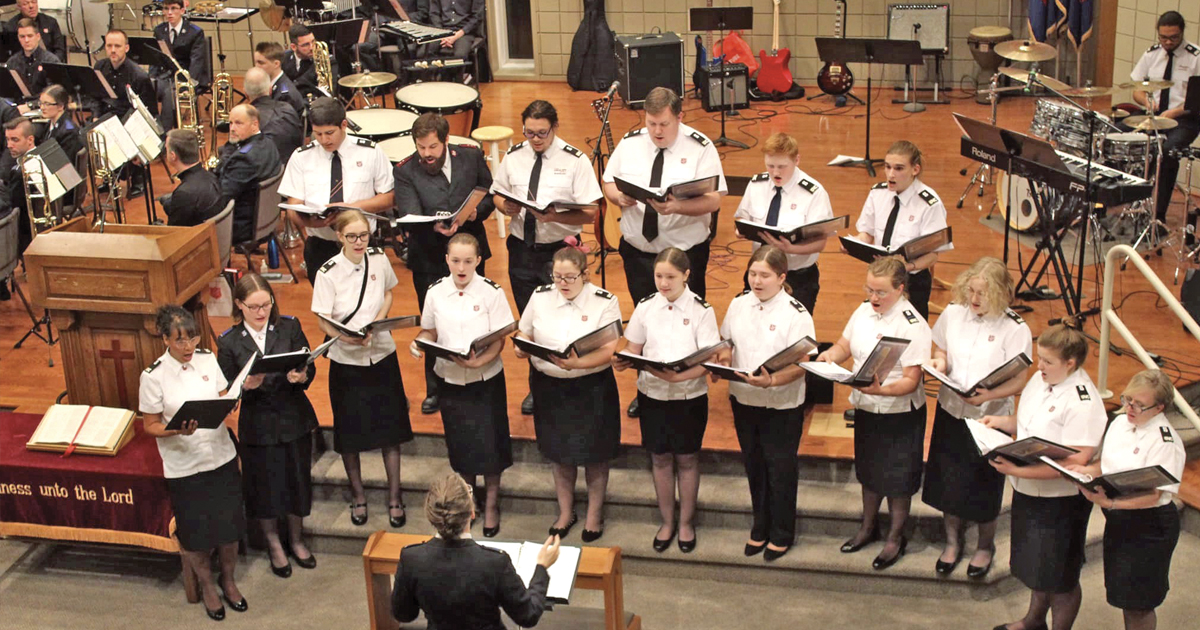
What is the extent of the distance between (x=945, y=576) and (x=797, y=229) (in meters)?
1.66

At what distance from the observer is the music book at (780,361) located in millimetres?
5469

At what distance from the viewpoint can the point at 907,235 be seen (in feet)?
20.9

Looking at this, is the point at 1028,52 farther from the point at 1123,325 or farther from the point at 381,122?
the point at 381,122

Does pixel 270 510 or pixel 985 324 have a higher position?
pixel 985 324

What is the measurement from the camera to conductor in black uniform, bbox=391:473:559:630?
4215 mm

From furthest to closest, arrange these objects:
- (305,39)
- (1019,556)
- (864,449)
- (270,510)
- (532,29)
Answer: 1. (532,29)
2. (305,39)
3. (270,510)
4. (864,449)
5. (1019,556)

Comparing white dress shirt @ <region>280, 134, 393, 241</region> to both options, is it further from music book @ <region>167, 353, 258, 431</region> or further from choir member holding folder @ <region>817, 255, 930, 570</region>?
choir member holding folder @ <region>817, 255, 930, 570</region>

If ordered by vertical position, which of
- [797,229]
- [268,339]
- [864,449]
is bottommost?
[864,449]

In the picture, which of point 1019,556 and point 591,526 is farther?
point 591,526

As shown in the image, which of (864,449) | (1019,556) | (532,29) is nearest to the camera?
(1019,556)

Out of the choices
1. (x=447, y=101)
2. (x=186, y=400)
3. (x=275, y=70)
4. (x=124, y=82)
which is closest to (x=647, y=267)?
(x=186, y=400)

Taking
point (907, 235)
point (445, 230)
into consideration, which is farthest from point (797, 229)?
point (445, 230)

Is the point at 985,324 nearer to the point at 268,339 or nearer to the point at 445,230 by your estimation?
the point at 445,230

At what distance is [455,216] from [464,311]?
0.58 m
